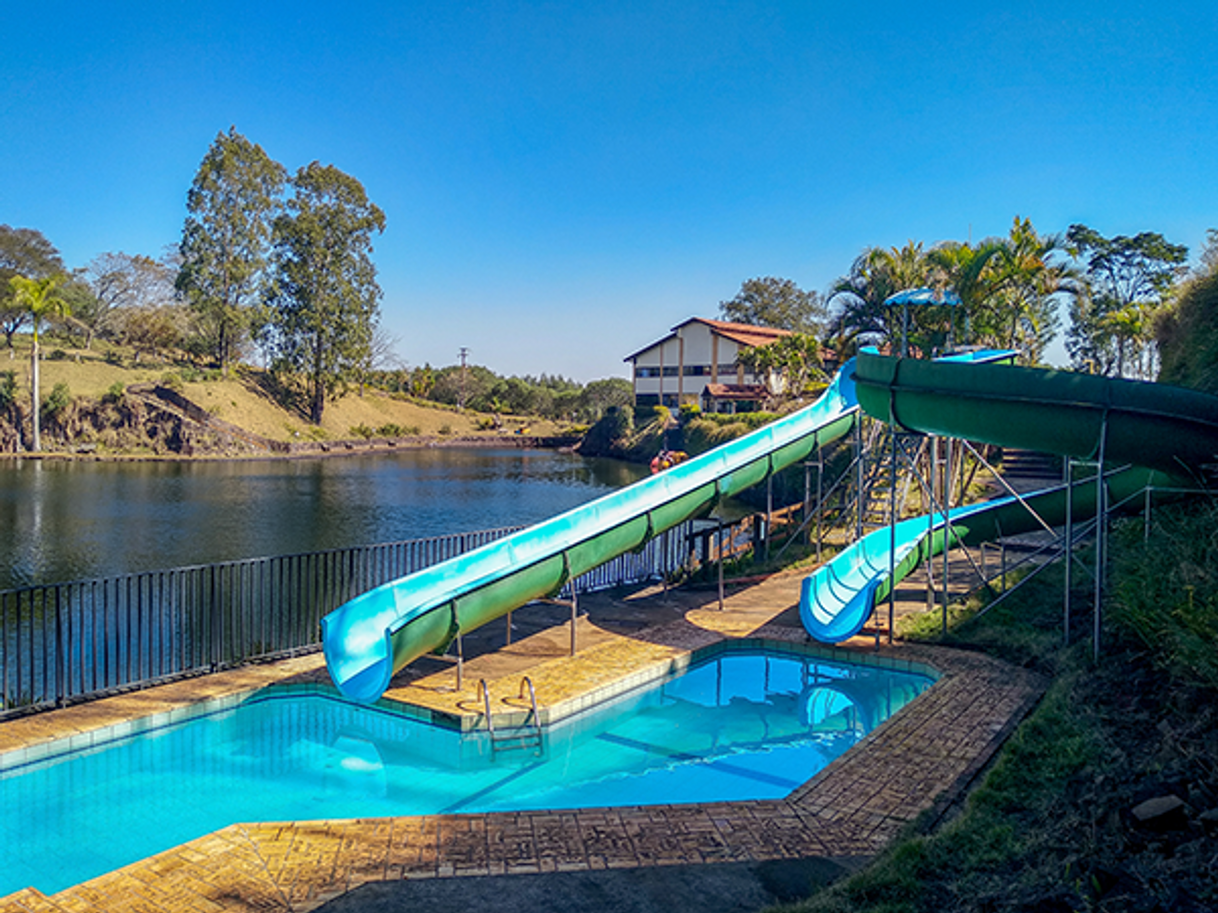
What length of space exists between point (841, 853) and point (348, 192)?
66.1m

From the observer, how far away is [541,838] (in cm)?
640

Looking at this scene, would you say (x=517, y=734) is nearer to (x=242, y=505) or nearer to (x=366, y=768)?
(x=366, y=768)

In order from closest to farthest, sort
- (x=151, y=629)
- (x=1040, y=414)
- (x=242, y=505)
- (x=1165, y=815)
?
(x=1165, y=815) → (x=1040, y=414) → (x=151, y=629) → (x=242, y=505)

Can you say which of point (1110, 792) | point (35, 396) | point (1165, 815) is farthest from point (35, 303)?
point (1165, 815)

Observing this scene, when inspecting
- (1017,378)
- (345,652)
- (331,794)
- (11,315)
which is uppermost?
(11,315)

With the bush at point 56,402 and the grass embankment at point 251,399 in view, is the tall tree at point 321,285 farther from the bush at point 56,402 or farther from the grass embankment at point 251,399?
the bush at point 56,402

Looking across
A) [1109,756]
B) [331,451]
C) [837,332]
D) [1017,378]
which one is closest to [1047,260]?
[837,332]

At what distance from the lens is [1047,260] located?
25531 millimetres

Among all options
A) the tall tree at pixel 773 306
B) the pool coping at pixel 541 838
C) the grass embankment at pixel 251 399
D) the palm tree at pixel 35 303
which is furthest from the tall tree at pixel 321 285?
the pool coping at pixel 541 838

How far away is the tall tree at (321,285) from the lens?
62594mm

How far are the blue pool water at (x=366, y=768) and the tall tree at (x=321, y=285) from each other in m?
56.8

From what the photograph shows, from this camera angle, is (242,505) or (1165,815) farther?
(242,505)

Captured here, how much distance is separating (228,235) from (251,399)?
12.6m

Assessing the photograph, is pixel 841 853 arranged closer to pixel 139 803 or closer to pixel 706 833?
pixel 706 833
